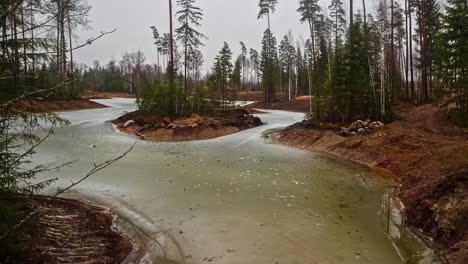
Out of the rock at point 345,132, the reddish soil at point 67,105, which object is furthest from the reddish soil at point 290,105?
the reddish soil at point 67,105

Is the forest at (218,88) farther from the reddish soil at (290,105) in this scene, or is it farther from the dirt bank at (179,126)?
the reddish soil at (290,105)

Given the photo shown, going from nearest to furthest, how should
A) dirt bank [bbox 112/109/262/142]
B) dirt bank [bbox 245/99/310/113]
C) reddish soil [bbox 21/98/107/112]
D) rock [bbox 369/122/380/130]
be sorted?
rock [bbox 369/122/380/130] < dirt bank [bbox 112/109/262/142] < reddish soil [bbox 21/98/107/112] < dirt bank [bbox 245/99/310/113]

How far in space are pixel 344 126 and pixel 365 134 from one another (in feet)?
8.73

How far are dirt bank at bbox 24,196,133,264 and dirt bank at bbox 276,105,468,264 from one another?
567cm

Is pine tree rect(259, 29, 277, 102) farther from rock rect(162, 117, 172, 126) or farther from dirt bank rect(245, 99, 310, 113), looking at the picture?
rock rect(162, 117, 172, 126)

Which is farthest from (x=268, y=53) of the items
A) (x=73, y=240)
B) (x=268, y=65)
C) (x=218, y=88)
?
(x=73, y=240)

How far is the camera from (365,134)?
15852mm

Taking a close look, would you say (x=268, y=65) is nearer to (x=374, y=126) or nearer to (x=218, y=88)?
(x=218, y=88)

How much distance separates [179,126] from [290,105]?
26.2m

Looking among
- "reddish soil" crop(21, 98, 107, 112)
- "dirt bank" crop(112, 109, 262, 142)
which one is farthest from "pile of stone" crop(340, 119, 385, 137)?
"reddish soil" crop(21, 98, 107, 112)

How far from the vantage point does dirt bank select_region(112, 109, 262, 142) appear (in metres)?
21.0

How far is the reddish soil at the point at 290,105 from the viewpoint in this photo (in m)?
41.5

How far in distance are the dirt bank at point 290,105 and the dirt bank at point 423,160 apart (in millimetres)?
19869

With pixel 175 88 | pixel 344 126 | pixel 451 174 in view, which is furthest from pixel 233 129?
pixel 451 174
